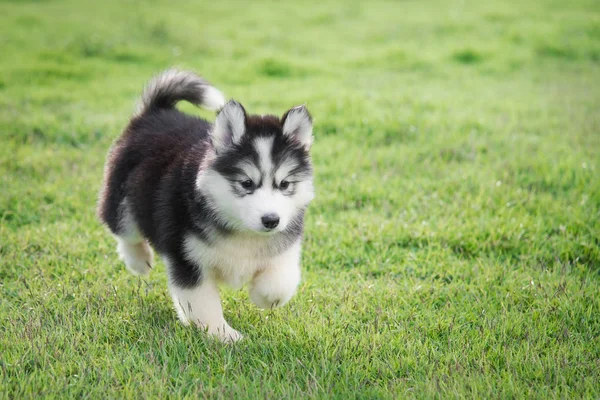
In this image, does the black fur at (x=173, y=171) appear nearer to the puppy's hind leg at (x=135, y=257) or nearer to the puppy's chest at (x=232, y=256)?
the puppy's chest at (x=232, y=256)

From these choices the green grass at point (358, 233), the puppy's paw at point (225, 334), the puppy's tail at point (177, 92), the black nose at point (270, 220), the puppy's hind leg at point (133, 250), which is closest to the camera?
the black nose at point (270, 220)

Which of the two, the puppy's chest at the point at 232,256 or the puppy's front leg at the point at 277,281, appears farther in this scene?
the puppy's front leg at the point at 277,281

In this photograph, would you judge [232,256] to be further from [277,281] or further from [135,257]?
[135,257]

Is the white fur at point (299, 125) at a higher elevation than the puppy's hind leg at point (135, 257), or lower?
higher

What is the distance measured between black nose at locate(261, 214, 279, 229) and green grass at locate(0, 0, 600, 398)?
0.67m

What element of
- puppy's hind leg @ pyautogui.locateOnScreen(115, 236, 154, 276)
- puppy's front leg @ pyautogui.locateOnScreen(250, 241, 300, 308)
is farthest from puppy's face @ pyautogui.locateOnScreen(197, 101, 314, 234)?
puppy's hind leg @ pyautogui.locateOnScreen(115, 236, 154, 276)

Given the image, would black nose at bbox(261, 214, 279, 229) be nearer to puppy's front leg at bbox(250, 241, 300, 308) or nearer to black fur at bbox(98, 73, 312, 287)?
black fur at bbox(98, 73, 312, 287)

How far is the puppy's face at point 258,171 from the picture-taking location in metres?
3.14

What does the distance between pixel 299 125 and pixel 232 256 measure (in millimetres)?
757

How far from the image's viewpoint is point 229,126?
131 inches

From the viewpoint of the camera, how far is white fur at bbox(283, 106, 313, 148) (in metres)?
3.31

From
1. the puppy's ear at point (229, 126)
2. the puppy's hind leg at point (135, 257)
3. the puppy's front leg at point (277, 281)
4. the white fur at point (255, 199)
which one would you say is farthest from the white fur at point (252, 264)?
the puppy's hind leg at point (135, 257)

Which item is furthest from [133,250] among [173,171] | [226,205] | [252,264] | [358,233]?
[358,233]

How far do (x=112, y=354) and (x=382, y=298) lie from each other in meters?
1.62
